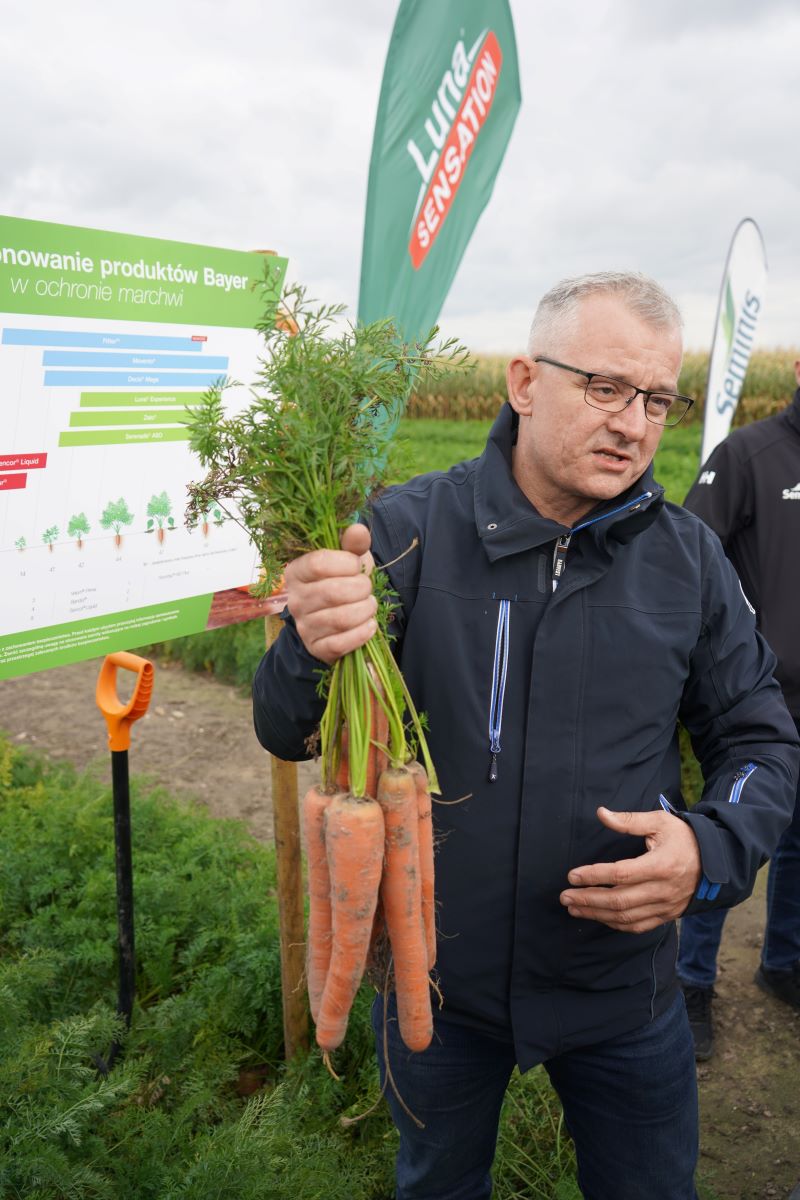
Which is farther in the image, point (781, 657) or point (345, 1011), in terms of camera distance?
point (781, 657)

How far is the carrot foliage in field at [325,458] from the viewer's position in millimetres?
1569

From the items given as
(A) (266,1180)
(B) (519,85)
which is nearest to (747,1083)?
(A) (266,1180)

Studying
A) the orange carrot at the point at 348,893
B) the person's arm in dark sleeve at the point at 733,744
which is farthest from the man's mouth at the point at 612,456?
the orange carrot at the point at 348,893

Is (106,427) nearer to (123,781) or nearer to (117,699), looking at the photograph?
(117,699)

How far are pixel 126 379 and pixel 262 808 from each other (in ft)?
11.8

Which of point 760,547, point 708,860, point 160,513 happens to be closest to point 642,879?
point 708,860

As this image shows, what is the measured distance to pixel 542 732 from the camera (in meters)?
1.82

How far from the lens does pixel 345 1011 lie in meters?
1.93

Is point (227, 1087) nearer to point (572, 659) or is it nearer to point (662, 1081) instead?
point (662, 1081)

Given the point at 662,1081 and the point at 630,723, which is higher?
the point at 630,723

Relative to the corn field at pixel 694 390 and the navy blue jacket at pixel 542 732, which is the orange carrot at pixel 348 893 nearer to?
the navy blue jacket at pixel 542 732

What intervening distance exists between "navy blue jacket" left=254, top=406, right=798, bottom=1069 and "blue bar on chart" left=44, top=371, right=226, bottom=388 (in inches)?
29.0

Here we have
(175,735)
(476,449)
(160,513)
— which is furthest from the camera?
(476,449)

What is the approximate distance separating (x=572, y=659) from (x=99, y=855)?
285cm
